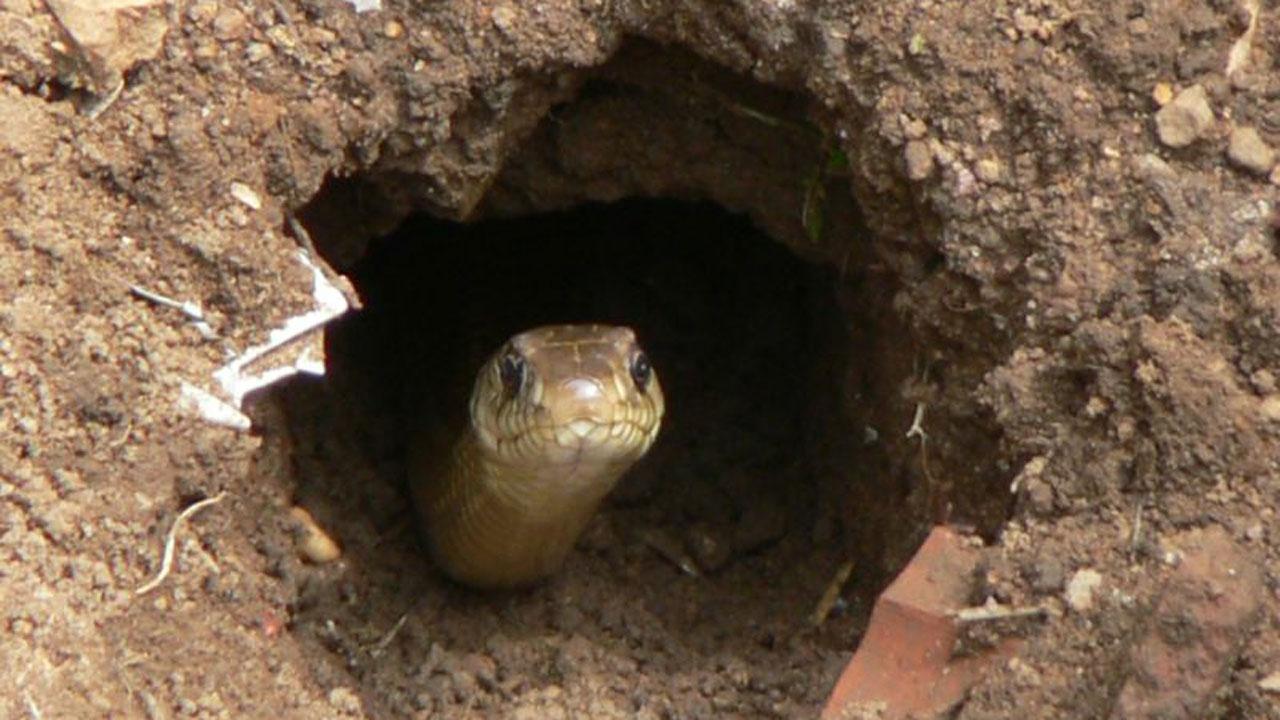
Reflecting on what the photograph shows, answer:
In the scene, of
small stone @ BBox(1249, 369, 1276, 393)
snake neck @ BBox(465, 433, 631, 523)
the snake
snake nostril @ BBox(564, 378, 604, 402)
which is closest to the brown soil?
small stone @ BBox(1249, 369, 1276, 393)

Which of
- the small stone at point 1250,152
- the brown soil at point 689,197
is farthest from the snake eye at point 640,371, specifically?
the small stone at point 1250,152

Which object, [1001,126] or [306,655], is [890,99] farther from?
[306,655]

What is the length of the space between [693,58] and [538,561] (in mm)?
1093

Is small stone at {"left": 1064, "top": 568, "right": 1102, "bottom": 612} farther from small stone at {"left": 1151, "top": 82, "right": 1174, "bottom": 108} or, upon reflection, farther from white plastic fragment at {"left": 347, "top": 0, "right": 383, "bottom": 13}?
white plastic fragment at {"left": 347, "top": 0, "right": 383, "bottom": 13}

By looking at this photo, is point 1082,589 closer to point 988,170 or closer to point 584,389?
point 988,170

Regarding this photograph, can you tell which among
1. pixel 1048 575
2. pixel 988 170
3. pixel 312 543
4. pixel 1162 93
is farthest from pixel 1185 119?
pixel 312 543

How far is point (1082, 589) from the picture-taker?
7.98 feet

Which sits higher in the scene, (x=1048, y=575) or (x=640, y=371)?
(x=1048, y=575)

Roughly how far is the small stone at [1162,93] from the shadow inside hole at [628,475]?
3.71 feet

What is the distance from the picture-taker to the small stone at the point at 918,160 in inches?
114

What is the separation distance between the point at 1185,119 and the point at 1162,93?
0.23 ft

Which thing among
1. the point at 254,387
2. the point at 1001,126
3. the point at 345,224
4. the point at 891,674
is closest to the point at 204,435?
the point at 254,387

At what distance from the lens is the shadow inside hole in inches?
131

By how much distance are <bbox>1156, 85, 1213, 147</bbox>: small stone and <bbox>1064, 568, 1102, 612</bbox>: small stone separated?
29.4 inches
